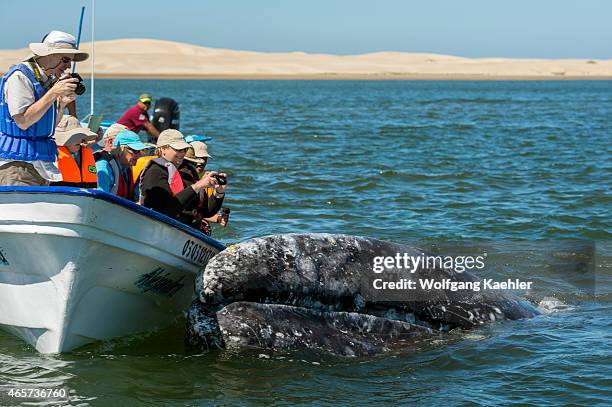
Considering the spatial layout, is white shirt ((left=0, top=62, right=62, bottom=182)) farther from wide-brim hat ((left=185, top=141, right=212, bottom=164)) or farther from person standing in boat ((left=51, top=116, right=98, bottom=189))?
wide-brim hat ((left=185, top=141, right=212, bottom=164))

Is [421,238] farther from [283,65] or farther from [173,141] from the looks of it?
[283,65]

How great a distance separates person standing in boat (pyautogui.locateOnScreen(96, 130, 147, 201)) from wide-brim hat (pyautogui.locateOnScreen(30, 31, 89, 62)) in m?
1.60

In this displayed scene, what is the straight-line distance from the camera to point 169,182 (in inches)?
350

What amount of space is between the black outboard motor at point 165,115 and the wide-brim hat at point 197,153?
18.4 feet

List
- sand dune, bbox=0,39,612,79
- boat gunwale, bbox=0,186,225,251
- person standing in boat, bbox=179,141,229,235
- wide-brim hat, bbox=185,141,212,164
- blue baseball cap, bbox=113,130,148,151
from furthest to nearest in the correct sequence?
sand dune, bbox=0,39,612,79
wide-brim hat, bbox=185,141,212,164
person standing in boat, bbox=179,141,229,235
blue baseball cap, bbox=113,130,148,151
boat gunwale, bbox=0,186,225,251

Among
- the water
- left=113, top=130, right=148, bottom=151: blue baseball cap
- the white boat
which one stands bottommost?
the water

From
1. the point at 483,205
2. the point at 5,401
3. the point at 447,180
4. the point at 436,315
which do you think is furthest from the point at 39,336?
the point at 447,180

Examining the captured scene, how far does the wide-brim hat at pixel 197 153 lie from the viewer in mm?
9758

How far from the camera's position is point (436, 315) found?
30.1ft

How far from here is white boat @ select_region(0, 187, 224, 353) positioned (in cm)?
773

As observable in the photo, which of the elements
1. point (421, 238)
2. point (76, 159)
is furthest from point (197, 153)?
point (421, 238)

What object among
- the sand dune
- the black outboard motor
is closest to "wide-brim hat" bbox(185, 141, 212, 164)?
the black outboard motor

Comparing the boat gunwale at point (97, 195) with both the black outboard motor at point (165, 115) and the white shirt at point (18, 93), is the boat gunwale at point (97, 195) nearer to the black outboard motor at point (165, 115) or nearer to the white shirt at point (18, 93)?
the white shirt at point (18, 93)

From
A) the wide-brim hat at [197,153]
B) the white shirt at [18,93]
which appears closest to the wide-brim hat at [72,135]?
the white shirt at [18,93]
